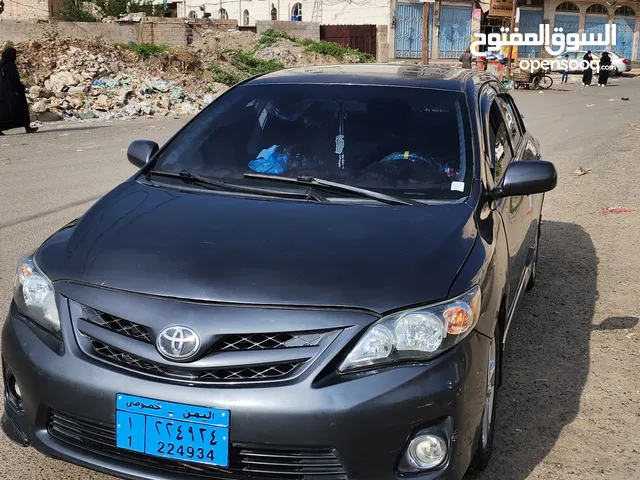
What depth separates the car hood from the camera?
2547 millimetres

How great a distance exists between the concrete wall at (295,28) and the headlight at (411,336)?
35457 millimetres

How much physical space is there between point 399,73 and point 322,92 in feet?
1.76

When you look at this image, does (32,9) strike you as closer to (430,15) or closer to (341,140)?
(430,15)

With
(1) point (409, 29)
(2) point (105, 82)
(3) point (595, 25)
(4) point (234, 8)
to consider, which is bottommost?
(2) point (105, 82)

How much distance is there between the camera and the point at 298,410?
7.73 feet

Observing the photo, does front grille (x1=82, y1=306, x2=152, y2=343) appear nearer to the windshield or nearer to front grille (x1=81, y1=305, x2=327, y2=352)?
front grille (x1=81, y1=305, x2=327, y2=352)

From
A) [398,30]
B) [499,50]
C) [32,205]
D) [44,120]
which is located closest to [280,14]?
[398,30]

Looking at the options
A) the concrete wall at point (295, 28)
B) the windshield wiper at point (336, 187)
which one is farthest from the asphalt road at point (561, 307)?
the concrete wall at point (295, 28)

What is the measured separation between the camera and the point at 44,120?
738 inches

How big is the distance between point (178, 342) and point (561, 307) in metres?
3.63

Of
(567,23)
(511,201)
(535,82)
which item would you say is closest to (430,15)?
(535,82)

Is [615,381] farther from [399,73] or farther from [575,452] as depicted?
[399,73]

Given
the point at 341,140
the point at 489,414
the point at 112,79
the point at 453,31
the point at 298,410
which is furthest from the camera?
the point at 453,31

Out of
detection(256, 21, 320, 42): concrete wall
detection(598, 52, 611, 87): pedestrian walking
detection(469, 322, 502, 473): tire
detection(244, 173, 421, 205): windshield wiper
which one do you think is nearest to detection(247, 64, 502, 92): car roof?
detection(244, 173, 421, 205): windshield wiper
